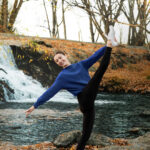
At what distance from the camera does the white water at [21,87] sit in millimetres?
12789

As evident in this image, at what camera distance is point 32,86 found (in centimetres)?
1519

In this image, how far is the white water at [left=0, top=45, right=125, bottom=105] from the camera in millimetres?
12789

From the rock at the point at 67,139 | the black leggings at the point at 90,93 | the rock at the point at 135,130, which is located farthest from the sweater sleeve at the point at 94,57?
the rock at the point at 135,130

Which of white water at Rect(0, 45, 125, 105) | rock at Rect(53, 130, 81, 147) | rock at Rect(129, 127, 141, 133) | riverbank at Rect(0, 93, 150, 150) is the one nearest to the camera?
rock at Rect(53, 130, 81, 147)

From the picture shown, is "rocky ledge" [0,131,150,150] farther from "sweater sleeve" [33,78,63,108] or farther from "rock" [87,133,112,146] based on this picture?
"sweater sleeve" [33,78,63,108]

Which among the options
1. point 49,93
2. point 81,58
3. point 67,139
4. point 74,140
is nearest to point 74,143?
point 74,140

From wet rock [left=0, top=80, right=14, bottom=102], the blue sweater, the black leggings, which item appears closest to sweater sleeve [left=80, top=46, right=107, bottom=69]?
the blue sweater

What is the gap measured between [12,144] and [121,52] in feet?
59.8

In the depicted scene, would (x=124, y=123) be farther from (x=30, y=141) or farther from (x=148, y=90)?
(x=148, y=90)

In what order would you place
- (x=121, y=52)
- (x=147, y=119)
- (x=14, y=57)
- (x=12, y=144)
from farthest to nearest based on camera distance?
(x=121, y=52), (x=14, y=57), (x=147, y=119), (x=12, y=144)

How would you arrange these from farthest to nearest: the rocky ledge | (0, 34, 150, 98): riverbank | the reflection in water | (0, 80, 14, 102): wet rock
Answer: (0, 34, 150, 98): riverbank → (0, 80, 14, 102): wet rock → the reflection in water → the rocky ledge

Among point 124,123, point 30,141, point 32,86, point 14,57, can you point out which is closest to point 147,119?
point 124,123

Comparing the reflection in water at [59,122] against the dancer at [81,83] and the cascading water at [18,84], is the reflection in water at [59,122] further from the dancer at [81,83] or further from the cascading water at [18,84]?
the dancer at [81,83]

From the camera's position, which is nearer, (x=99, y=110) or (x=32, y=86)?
(x=99, y=110)
